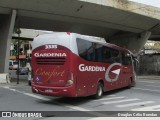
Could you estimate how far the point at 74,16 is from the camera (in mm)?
32094

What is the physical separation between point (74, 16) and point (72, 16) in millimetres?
223

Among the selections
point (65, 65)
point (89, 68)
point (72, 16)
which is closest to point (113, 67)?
point (89, 68)

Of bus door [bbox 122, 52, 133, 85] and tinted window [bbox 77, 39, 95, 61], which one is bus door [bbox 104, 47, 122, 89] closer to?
bus door [bbox 122, 52, 133, 85]

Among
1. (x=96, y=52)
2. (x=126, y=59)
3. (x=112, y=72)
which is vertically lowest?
(x=112, y=72)

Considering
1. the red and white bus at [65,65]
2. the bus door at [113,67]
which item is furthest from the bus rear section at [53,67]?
the bus door at [113,67]

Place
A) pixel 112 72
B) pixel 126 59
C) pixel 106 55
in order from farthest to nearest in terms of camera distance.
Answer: pixel 126 59 → pixel 112 72 → pixel 106 55

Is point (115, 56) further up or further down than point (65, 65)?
further up

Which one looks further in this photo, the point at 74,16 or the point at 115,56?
the point at 74,16

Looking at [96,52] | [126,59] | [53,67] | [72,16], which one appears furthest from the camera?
[72,16]

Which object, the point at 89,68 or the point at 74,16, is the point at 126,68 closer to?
the point at 89,68

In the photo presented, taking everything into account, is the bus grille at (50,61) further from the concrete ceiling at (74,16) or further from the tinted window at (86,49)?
the concrete ceiling at (74,16)

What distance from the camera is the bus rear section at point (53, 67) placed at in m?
13.6

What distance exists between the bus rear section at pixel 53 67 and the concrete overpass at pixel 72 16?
14.2 m

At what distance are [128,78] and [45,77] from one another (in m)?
9.21
